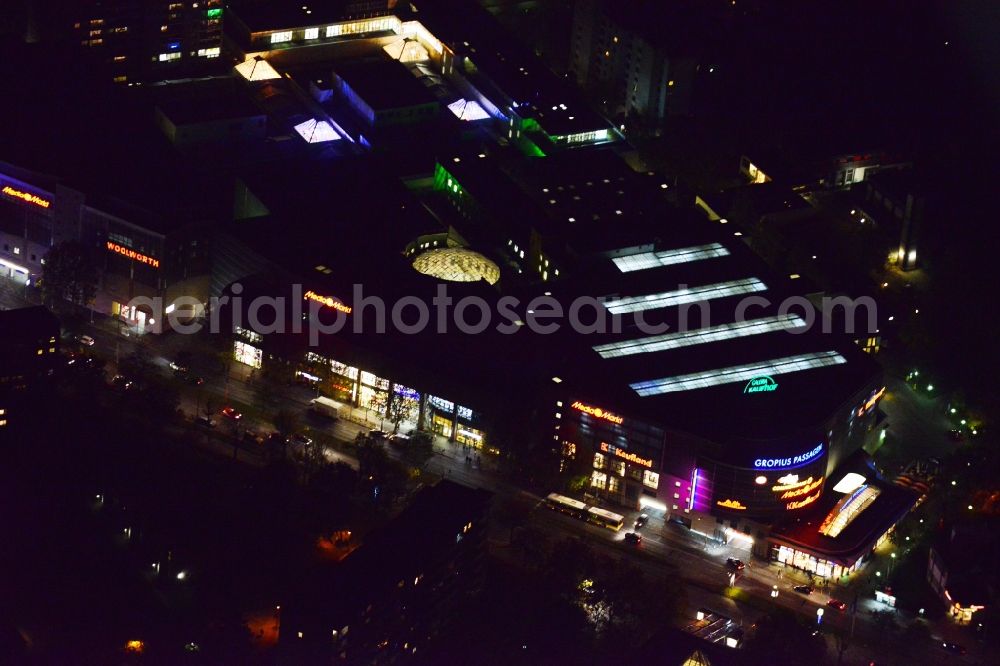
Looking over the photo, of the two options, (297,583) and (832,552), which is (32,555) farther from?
(832,552)

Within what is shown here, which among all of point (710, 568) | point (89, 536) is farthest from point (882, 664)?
point (89, 536)

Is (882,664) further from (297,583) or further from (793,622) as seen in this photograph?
(297,583)

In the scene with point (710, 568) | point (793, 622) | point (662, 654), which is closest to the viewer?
point (662, 654)

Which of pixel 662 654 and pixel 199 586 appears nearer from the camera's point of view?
pixel 662 654

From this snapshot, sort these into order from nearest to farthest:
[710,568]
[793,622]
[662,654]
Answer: [662,654]
[793,622]
[710,568]

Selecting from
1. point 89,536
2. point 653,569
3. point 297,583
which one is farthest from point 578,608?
point 89,536

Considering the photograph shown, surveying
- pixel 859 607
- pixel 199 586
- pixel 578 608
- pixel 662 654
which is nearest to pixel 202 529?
pixel 199 586

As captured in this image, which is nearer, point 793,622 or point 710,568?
point 793,622

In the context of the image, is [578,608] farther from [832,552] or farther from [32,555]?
[32,555]
